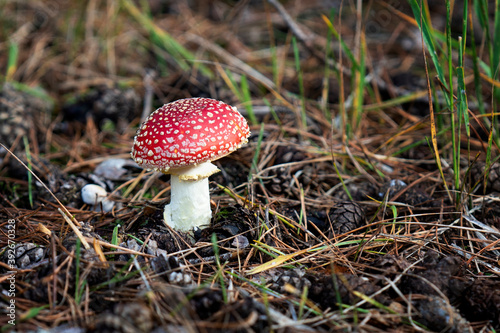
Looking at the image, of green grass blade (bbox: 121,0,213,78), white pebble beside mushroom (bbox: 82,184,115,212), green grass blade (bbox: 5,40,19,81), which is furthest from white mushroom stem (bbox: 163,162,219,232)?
green grass blade (bbox: 5,40,19,81)

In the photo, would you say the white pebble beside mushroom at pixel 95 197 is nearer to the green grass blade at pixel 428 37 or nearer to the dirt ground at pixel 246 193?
the dirt ground at pixel 246 193

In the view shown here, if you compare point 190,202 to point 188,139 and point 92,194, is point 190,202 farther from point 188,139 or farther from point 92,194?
point 92,194

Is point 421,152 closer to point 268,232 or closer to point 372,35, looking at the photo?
point 268,232

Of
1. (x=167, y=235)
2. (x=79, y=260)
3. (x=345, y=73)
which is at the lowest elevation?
(x=167, y=235)

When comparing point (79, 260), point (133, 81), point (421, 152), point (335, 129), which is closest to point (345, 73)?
point (335, 129)

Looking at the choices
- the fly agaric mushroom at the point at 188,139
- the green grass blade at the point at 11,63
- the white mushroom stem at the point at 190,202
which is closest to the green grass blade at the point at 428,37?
the fly agaric mushroom at the point at 188,139

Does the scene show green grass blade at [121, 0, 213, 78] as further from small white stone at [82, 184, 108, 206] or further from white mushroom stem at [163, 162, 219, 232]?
white mushroom stem at [163, 162, 219, 232]
